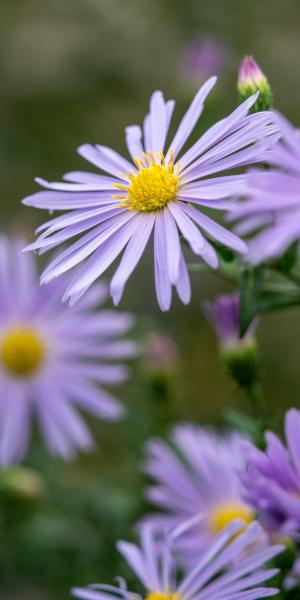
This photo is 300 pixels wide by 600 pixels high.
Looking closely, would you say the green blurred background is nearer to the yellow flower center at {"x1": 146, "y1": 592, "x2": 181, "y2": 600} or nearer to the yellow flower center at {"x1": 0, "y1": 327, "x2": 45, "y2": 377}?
the yellow flower center at {"x1": 0, "y1": 327, "x2": 45, "y2": 377}

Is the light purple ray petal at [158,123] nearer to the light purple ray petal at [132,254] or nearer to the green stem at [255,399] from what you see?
the light purple ray petal at [132,254]

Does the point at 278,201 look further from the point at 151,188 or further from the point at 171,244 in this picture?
the point at 151,188

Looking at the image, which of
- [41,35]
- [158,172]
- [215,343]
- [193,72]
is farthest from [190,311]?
[158,172]

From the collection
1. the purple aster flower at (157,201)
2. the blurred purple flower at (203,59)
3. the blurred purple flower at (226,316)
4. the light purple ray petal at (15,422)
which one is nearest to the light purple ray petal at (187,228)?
the purple aster flower at (157,201)

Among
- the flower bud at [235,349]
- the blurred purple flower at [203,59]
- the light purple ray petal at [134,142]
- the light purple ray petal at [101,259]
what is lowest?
the flower bud at [235,349]

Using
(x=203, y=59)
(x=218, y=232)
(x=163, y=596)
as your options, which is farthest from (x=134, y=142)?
(x=203, y=59)

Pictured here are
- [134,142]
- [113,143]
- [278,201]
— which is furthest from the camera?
[113,143]

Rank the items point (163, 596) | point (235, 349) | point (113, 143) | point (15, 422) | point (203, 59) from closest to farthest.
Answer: point (163, 596)
point (235, 349)
point (15, 422)
point (203, 59)
point (113, 143)
